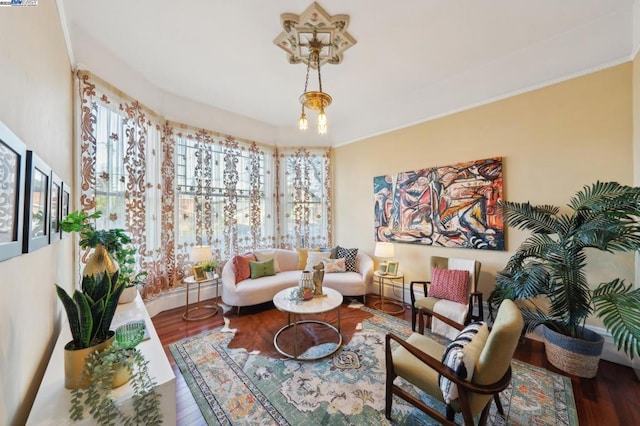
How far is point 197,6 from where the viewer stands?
6.49ft

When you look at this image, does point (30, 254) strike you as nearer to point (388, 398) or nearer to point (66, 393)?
point (66, 393)

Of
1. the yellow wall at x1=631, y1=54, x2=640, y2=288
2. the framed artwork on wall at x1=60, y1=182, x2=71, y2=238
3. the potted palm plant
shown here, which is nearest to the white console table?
the framed artwork on wall at x1=60, y1=182, x2=71, y2=238

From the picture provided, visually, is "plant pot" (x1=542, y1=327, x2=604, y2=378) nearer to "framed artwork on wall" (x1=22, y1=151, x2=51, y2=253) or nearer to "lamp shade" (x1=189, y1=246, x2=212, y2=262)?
"framed artwork on wall" (x1=22, y1=151, x2=51, y2=253)

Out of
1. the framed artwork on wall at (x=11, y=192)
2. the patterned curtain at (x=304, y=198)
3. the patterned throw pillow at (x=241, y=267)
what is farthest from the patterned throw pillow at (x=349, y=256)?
the framed artwork on wall at (x=11, y=192)

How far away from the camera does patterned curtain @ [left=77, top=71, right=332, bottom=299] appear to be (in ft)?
8.42

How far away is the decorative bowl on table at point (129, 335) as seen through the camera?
42.7 inches

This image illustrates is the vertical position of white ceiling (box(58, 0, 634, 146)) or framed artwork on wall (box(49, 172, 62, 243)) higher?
white ceiling (box(58, 0, 634, 146))

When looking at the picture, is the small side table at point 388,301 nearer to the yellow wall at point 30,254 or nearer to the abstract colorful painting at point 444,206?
the abstract colorful painting at point 444,206

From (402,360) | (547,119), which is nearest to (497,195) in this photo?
(547,119)

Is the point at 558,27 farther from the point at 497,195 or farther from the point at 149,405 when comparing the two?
the point at 149,405

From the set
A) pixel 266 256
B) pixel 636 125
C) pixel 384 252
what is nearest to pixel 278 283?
pixel 266 256

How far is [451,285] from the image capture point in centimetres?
267

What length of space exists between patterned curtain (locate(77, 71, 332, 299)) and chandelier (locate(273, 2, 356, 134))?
6.75 feet

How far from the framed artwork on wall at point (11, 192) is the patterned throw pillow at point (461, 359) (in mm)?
1930
